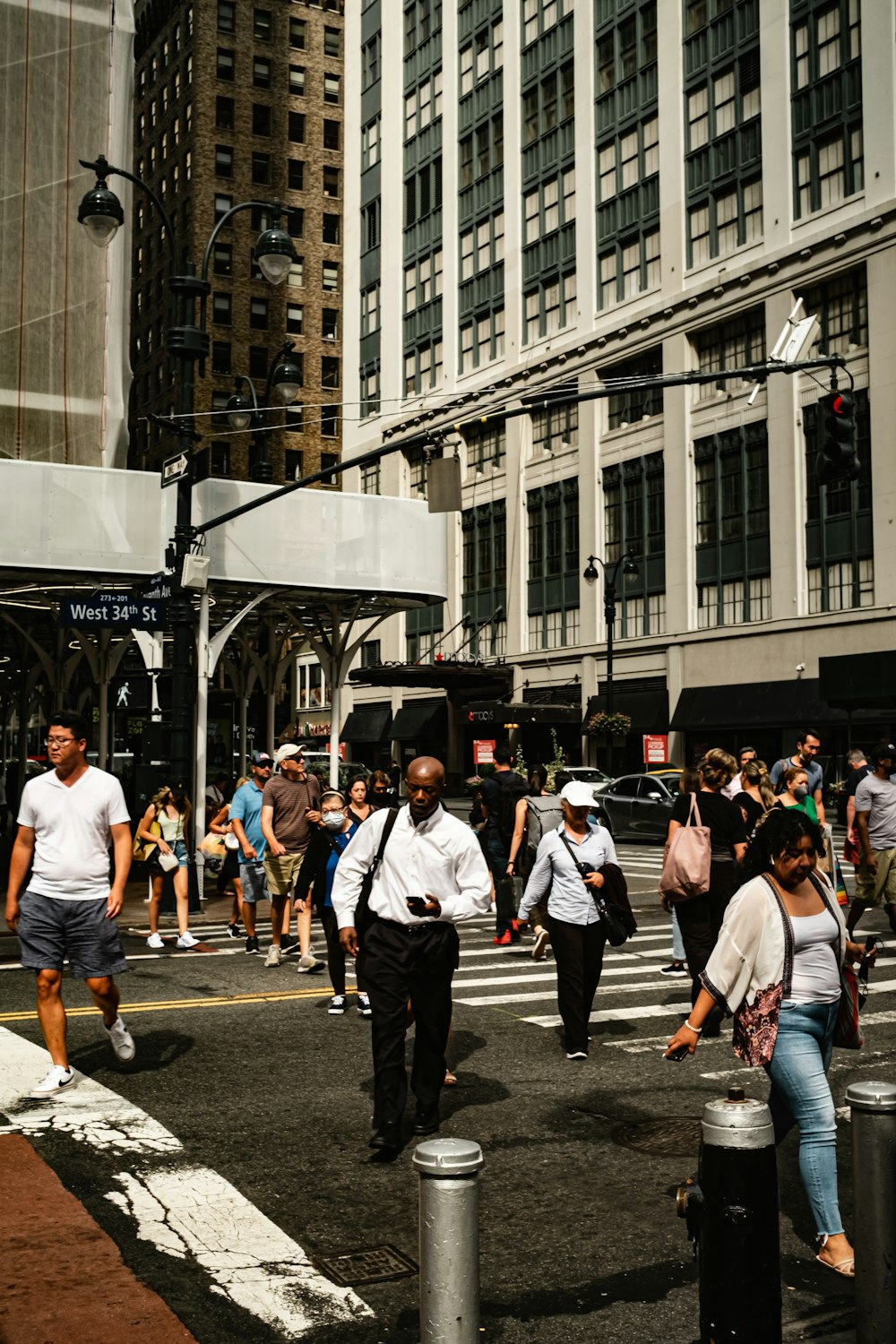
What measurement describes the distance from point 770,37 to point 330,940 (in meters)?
39.0

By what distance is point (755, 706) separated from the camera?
4056 centimetres

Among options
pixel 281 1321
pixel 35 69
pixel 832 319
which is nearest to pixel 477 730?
pixel 832 319

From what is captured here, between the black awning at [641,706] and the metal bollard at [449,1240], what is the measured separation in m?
41.1

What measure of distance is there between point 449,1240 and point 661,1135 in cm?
347

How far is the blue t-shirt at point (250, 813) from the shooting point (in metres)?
13.5

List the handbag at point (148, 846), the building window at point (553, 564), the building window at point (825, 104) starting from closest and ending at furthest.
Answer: the handbag at point (148, 846), the building window at point (825, 104), the building window at point (553, 564)

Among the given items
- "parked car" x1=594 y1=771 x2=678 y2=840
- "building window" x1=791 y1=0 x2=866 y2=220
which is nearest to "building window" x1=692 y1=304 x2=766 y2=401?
"building window" x1=791 y1=0 x2=866 y2=220

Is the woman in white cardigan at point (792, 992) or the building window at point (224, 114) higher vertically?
the building window at point (224, 114)

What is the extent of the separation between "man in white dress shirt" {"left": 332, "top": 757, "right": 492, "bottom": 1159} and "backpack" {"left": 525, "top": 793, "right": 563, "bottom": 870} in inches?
263

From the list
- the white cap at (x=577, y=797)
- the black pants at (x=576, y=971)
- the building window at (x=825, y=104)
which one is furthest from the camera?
the building window at (x=825, y=104)

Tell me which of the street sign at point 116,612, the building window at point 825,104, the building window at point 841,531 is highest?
the building window at point 825,104

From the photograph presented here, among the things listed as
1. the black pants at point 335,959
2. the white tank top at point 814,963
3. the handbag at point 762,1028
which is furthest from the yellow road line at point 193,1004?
the white tank top at point 814,963

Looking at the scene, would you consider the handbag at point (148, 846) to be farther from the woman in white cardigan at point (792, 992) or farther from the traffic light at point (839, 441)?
the woman in white cardigan at point (792, 992)

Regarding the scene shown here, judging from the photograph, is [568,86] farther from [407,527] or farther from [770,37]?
[407,527]
